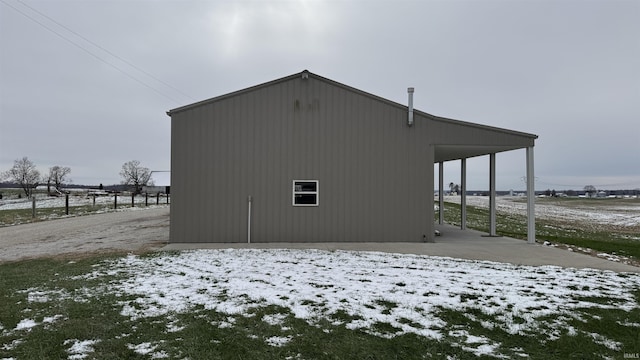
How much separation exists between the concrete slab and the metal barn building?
0.60 m

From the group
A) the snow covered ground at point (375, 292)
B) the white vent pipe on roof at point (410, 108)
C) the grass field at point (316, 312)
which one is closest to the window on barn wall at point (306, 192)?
the snow covered ground at point (375, 292)

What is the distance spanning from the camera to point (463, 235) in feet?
42.6

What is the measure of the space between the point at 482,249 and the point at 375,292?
19.2 feet

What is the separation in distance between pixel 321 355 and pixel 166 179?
54206 mm

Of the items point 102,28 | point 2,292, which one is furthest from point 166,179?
point 2,292

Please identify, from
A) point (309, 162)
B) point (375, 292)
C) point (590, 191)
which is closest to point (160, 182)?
point (309, 162)

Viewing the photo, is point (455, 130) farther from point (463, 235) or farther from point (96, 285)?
point (96, 285)

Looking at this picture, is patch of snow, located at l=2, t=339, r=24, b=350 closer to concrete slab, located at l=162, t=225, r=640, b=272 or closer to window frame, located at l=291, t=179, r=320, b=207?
concrete slab, located at l=162, t=225, r=640, b=272

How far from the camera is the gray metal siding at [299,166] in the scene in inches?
426

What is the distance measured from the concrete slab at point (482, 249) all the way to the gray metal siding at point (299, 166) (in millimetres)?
602

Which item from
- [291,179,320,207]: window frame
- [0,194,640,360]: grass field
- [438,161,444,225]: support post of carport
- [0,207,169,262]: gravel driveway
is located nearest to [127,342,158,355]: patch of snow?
[0,194,640,360]: grass field

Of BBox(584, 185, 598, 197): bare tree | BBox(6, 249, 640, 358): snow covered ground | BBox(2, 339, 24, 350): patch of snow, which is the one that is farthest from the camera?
BBox(584, 185, 598, 197): bare tree

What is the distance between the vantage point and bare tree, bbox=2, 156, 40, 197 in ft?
202

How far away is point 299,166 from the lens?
11.0 m
